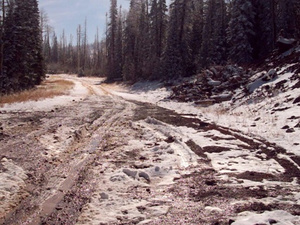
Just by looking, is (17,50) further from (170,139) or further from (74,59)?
(74,59)

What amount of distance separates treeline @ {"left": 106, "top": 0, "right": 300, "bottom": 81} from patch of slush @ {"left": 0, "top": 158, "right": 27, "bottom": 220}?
21.9 metres

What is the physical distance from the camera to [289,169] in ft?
17.5

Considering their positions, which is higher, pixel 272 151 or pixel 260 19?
pixel 260 19

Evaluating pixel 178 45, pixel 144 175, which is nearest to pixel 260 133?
pixel 144 175

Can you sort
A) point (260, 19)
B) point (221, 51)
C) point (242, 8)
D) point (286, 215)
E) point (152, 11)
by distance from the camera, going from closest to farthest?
point (286, 215)
point (242, 8)
point (260, 19)
point (221, 51)
point (152, 11)

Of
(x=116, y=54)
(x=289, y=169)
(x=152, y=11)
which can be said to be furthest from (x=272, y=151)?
(x=116, y=54)

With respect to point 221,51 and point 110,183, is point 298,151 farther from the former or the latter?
point 221,51

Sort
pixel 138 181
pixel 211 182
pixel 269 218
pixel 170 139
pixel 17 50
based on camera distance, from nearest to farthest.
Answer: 1. pixel 269 218
2. pixel 211 182
3. pixel 138 181
4. pixel 170 139
5. pixel 17 50

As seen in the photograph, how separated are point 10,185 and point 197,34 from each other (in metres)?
40.8

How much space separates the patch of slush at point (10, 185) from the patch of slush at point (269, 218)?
3.05m

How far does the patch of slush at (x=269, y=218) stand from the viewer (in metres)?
3.29

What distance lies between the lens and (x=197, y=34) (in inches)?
1655

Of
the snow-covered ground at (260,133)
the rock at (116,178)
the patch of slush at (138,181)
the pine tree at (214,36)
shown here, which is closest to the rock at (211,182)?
the snow-covered ground at (260,133)

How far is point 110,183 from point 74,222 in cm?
128
